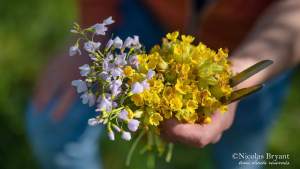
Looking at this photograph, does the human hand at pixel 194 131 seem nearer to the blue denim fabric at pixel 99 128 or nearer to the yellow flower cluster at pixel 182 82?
the yellow flower cluster at pixel 182 82

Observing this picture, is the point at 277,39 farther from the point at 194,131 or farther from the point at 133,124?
the point at 133,124

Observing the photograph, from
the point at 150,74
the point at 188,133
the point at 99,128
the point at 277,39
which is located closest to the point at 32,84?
the point at 99,128

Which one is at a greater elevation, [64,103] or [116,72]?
[64,103]

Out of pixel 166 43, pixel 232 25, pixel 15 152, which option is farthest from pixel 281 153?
pixel 166 43

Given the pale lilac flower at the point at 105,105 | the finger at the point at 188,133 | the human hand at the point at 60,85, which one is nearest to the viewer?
the pale lilac flower at the point at 105,105

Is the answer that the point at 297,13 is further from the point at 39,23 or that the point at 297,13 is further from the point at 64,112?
the point at 39,23

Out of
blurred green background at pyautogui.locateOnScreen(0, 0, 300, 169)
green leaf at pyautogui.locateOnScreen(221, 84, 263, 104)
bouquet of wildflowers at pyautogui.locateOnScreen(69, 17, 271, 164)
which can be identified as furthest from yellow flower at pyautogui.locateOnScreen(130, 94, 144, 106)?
blurred green background at pyautogui.locateOnScreen(0, 0, 300, 169)

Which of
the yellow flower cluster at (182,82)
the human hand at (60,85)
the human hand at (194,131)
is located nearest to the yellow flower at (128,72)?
the yellow flower cluster at (182,82)

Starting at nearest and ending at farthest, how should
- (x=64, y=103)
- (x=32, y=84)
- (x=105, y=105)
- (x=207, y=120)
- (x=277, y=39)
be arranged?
(x=105, y=105) → (x=207, y=120) → (x=277, y=39) → (x=64, y=103) → (x=32, y=84)
